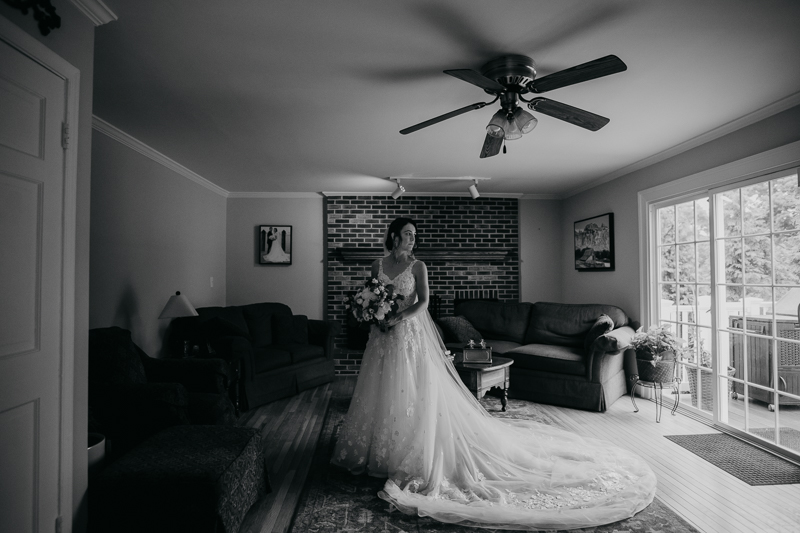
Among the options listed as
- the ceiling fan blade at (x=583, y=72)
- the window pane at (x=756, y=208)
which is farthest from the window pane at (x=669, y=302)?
the ceiling fan blade at (x=583, y=72)

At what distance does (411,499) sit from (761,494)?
2.13 metres

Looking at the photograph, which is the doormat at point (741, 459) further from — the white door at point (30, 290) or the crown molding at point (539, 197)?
the crown molding at point (539, 197)

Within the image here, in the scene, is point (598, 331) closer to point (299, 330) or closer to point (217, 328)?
point (299, 330)

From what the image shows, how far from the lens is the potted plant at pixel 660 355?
4055 mm

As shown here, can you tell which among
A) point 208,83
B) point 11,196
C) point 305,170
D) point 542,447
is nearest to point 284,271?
point 305,170

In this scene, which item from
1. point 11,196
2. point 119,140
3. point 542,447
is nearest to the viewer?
point 11,196

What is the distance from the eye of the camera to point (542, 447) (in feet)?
10.1

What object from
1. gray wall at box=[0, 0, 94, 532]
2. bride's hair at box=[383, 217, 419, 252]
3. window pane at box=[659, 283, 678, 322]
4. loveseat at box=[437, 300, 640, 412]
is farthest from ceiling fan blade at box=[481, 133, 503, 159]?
window pane at box=[659, 283, 678, 322]

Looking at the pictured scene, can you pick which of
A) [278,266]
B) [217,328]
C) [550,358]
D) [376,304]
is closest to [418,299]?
[376,304]

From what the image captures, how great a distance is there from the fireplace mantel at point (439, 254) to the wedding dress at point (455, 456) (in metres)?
3.42

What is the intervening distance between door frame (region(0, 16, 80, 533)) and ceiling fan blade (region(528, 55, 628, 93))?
2162 mm

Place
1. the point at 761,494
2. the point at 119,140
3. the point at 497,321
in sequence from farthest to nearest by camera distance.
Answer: the point at 497,321, the point at 119,140, the point at 761,494

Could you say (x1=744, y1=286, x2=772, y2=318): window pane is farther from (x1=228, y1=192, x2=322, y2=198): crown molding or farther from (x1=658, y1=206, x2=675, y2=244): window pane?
(x1=228, y1=192, x2=322, y2=198): crown molding

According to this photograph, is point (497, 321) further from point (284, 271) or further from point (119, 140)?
point (119, 140)
